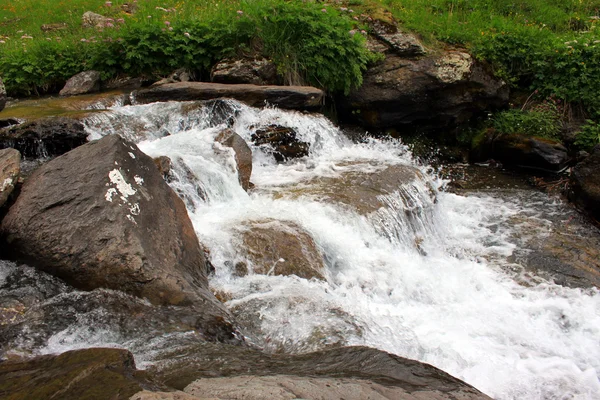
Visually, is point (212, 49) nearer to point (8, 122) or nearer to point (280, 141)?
point (280, 141)

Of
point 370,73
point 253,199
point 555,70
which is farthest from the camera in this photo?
point 555,70

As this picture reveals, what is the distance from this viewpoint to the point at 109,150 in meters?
4.21

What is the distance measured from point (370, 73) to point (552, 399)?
756 cm

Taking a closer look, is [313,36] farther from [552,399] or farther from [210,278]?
[552,399]

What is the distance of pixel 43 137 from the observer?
246 inches

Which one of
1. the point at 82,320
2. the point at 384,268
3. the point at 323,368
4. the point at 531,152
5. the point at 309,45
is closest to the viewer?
the point at 323,368

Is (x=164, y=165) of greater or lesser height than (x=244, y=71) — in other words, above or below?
below

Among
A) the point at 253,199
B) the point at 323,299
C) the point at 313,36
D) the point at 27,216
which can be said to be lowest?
the point at 323,299

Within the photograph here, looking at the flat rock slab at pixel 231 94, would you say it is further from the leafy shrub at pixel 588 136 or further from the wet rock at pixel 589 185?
the leafy shrub at pixel 588 136

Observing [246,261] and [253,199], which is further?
[253,199]

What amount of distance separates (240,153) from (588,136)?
290 inches

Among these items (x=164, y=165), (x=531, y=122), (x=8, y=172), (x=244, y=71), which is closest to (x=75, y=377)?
(x=8, y=172)

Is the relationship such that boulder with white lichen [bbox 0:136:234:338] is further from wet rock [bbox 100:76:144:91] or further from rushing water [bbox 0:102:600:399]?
wet rock [bbox 100:76:144:91]

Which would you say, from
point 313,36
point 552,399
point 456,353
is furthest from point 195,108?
point 552,399
